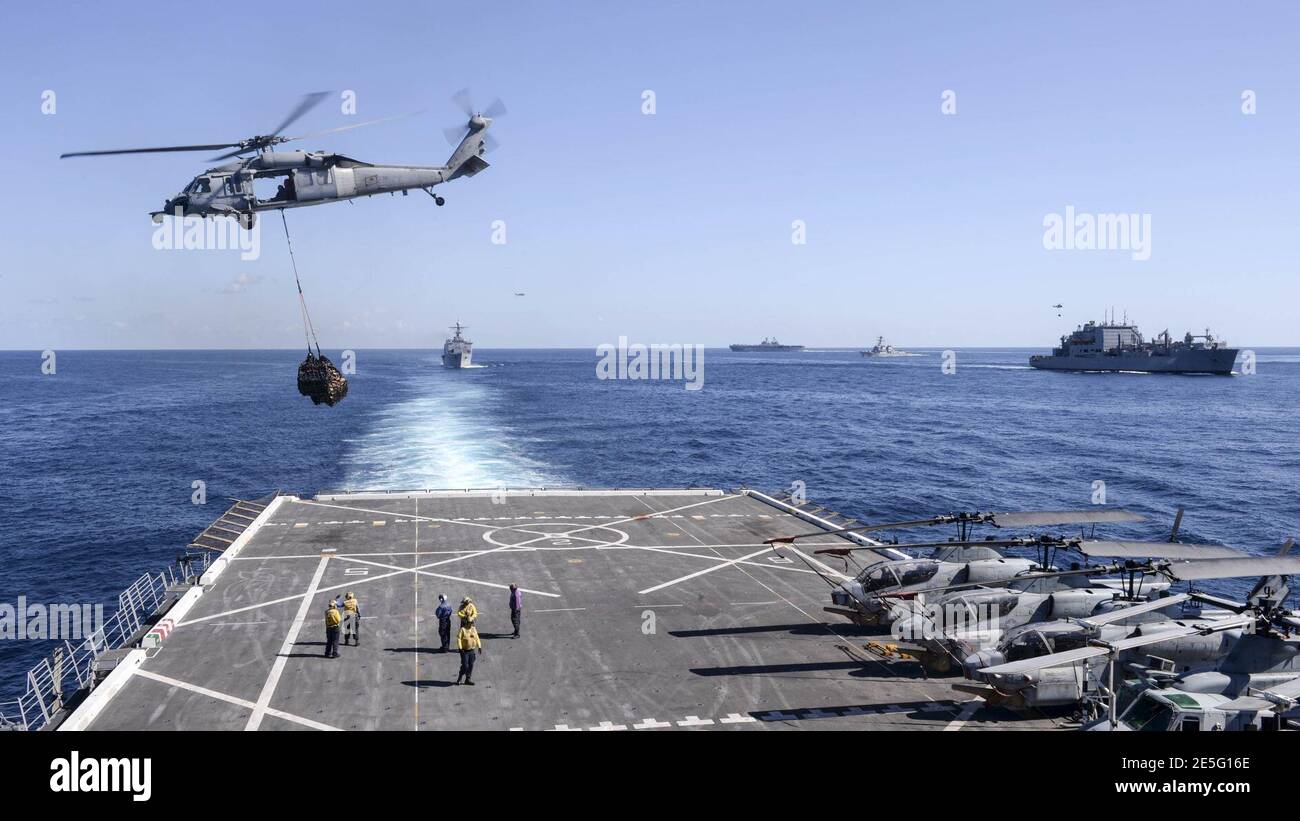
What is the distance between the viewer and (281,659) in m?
25.0

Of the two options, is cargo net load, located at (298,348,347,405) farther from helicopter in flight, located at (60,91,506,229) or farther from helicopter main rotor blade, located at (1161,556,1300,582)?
helicopter main rotor blade, located at (1161,556,1300,582)

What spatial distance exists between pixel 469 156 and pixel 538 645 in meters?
22.9

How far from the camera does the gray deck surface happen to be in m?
21.3

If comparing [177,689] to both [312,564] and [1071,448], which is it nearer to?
[312,564]

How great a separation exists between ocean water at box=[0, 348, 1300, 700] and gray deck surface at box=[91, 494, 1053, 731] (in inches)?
576

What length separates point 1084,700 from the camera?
2092cm

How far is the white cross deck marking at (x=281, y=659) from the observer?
21.2 metres

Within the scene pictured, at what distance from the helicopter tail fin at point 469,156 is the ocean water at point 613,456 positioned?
94.5ft

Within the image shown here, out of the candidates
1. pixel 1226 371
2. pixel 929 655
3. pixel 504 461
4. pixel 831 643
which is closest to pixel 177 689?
pixel 831 643

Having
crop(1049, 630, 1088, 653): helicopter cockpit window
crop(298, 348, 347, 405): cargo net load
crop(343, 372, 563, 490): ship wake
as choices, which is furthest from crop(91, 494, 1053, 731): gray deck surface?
crop(343, 372, 563, 490): ship wake

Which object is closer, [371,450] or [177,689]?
[177,689]

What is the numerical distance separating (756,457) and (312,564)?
5859 centimetres

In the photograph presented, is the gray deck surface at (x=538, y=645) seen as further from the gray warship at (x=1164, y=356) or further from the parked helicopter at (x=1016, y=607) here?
the gray warship at (x=1164, y=356)

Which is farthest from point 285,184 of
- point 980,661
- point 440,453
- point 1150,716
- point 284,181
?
point 440,453
